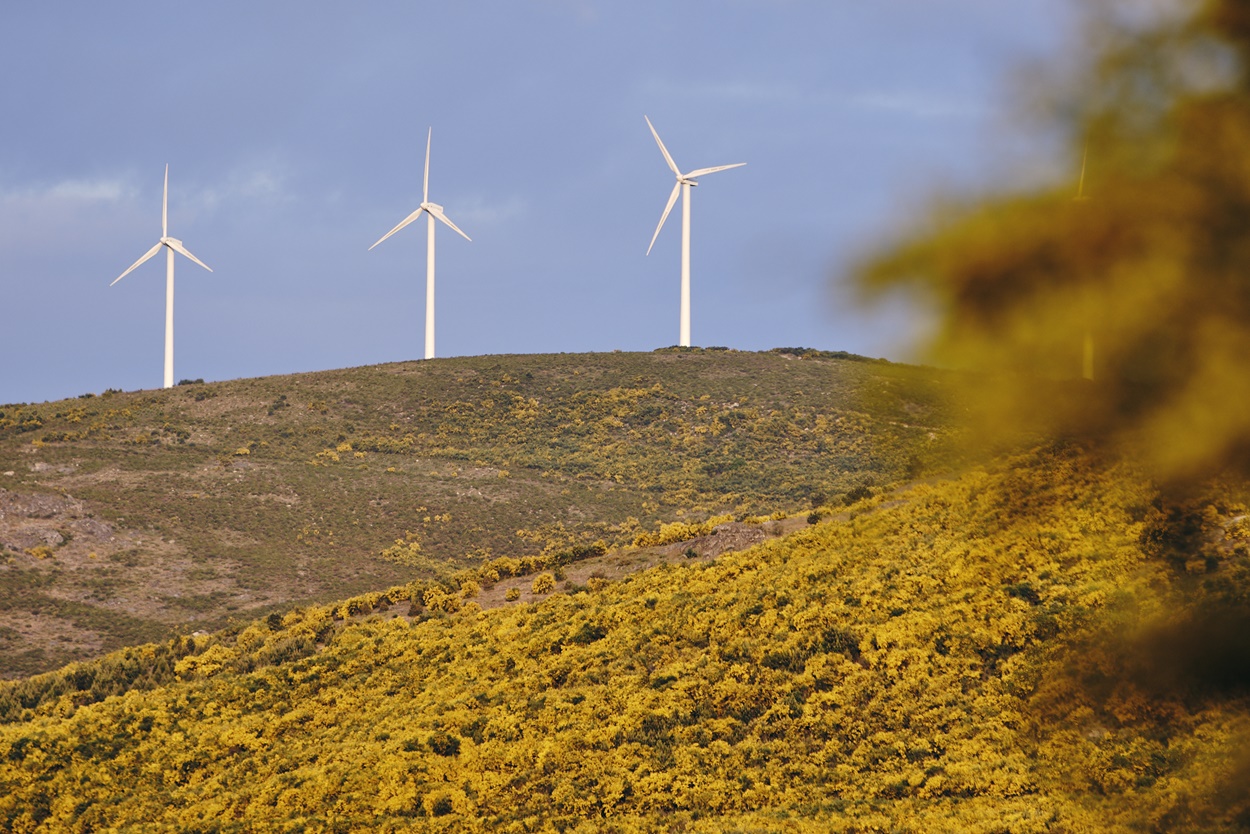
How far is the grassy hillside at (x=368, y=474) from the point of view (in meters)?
73.4

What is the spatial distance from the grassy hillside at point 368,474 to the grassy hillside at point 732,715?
14717 mm

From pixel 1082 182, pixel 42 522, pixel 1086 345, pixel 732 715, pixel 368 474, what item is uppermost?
pixel 1082 182

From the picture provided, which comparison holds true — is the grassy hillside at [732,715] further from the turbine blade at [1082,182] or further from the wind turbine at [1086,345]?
the turbine blade at [1082,182]

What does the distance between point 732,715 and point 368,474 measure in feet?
263

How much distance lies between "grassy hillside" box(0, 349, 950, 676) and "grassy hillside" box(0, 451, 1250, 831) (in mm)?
14717

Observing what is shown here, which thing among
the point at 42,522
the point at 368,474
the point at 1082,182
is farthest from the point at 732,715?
the point at 368,474

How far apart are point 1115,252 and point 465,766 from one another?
22.9 meters

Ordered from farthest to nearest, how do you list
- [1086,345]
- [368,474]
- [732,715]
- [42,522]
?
1. [368,474]
2. [42,522]
3. [732,715]
4. [1086,345]

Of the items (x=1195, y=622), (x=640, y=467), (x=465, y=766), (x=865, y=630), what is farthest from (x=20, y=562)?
(x=1195, y=622)

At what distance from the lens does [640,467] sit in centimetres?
10662

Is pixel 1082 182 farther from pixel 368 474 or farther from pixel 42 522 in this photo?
pixel 368 474

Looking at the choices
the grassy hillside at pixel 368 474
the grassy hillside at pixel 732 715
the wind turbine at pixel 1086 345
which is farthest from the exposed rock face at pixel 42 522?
the wind turbine at pixel 1086 345

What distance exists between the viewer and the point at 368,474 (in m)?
102

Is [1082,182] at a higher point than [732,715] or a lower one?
higher
